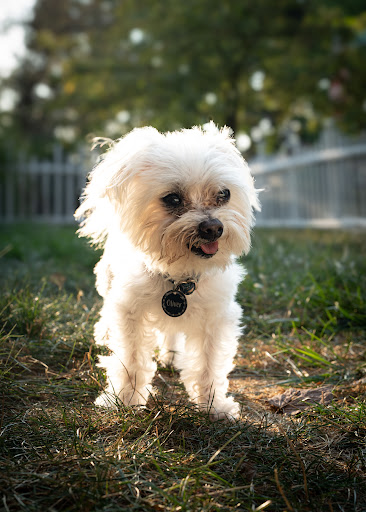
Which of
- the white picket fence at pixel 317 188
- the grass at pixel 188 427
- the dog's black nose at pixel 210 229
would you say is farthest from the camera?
the white picket fence at pixel 317 188

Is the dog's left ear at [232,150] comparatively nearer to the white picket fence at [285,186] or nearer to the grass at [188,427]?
the grass at [188,427]

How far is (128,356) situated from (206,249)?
30.5 inches

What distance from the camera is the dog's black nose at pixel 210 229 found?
7.91ft

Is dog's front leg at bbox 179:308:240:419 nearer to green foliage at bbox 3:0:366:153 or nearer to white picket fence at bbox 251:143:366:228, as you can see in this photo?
white picket fence at bbox 251:143:366:228

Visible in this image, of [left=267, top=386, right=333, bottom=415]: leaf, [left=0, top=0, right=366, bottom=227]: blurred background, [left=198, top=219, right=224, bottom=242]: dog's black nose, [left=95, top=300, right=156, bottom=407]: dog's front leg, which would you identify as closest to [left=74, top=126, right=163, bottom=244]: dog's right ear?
[left=198, top=219, right=224, bottom=242]: dog's black nose

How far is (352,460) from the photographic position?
1.92 meters

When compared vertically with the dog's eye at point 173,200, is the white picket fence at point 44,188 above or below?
above

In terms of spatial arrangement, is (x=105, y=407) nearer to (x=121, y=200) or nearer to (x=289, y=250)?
(x=121, y=200)

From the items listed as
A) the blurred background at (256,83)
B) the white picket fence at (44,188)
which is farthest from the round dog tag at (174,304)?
the white picket fence at (44,188)

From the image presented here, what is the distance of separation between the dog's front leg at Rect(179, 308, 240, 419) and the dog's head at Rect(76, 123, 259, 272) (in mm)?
397

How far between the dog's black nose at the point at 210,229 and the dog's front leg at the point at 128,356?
0.59 meters

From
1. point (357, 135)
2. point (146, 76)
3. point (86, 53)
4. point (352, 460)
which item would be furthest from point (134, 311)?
point (86, 53)

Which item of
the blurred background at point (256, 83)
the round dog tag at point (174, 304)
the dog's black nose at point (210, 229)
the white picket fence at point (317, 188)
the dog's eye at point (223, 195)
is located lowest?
the round dog tag at point (174, 304)

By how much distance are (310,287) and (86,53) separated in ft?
40.3
